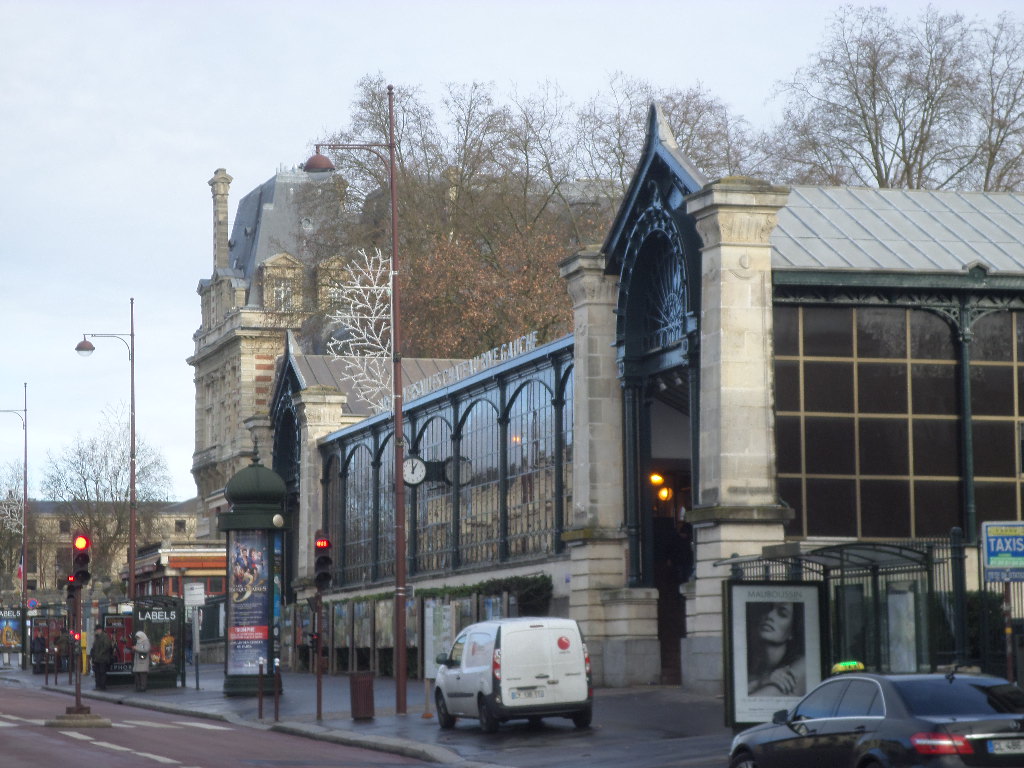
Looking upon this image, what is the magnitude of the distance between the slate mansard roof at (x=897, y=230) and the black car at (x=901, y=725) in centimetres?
1482

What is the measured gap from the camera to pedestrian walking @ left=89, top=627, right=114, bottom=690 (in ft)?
154

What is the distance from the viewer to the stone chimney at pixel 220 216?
113m

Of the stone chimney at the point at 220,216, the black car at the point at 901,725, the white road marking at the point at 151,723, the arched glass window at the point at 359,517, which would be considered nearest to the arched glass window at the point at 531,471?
the white road marking at the point at 151,723

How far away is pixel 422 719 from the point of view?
3014 centimetres

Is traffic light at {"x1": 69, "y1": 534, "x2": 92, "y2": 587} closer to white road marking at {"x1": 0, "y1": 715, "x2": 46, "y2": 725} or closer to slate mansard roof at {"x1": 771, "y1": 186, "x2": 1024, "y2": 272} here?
white road marking at {"x1": 0, "y1": 715, "x2": 46, "y2": 725}

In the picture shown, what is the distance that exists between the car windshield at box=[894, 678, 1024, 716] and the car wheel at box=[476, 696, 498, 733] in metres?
11.7

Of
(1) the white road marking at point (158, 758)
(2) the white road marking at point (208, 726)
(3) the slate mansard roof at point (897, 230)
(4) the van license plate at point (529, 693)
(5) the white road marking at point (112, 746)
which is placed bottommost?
(2) the white road marking at point (208, 726)

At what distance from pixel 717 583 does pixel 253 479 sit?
14.6 m

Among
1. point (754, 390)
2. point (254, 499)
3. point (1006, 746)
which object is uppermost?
point (754, 390)

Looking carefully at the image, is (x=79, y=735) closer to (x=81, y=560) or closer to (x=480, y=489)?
(x=81, y=560)

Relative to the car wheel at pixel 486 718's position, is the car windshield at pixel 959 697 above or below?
above

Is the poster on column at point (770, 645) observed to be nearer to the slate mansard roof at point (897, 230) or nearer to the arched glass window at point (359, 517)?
the slate mansard roof at point (897, 230)

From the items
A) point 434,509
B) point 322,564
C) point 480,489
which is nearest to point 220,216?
point 434,509

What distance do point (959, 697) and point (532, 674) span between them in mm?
11583
